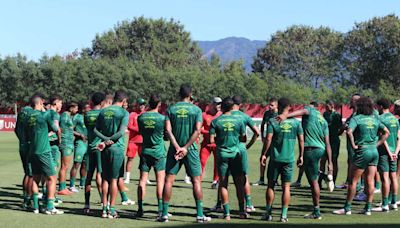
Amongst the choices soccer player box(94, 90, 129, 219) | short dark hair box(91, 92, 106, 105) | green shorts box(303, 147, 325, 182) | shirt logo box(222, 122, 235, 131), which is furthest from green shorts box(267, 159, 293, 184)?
short dark hair box(91, 92, 106, 105)

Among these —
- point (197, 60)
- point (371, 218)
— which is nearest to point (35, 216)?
point (371, 218)

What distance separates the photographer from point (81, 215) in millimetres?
11703

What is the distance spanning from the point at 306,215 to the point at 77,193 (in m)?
5.45

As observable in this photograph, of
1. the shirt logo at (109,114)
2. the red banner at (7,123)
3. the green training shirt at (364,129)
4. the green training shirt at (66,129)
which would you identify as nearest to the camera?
the shirt logo at (109,114)

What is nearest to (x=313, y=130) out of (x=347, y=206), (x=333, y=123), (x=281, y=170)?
(x=281, y=170)

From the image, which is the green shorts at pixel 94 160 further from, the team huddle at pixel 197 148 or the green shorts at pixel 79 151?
the green shorts at pixel 79 151

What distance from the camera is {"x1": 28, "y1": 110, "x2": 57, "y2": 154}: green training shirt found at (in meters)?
11.6

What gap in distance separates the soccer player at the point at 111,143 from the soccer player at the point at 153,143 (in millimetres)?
354

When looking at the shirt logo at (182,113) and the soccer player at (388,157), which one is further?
the soccer player at (388,157)

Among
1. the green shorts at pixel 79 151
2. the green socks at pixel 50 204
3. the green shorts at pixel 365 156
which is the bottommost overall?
the green socks at pixel 50 204

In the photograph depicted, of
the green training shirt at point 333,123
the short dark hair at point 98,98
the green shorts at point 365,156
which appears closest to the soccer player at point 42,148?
the short dark hair at point 98,98

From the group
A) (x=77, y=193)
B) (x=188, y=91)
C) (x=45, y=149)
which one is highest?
A: (x=188, y=91)

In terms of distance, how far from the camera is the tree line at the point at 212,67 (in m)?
69.0

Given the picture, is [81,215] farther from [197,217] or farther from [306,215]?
[306,215]
